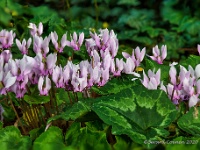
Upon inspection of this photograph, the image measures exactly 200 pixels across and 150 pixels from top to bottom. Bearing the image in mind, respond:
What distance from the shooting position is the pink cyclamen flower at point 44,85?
1939 millimetres

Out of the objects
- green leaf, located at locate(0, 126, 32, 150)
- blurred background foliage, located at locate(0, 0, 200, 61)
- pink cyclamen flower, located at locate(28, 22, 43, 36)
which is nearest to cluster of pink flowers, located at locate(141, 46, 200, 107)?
green leaf, located at locate(0, 126, 32, 150)

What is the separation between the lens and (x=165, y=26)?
5.76 m

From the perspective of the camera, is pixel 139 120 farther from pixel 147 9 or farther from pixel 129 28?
pixel 147 9

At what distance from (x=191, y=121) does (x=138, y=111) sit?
0.19 m

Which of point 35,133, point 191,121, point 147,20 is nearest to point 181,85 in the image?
point 191,121

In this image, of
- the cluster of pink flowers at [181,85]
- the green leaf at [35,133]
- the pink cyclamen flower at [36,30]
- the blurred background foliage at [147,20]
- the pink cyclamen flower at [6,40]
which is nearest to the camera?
the cluster of pink flowers at [181,85]

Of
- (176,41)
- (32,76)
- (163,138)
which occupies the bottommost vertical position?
(176,41)

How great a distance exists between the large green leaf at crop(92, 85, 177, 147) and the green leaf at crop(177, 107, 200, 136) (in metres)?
0.04

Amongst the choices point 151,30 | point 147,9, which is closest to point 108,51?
point 151,30

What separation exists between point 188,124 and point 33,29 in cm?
104

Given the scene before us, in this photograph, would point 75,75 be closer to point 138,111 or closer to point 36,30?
point 138,111

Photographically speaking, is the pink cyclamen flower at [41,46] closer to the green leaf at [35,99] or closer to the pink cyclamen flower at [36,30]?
the green leaf at [35,99]

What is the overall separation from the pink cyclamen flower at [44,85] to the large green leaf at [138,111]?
25 cm

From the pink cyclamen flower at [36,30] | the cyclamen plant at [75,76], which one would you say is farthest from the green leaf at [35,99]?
the pink cyclamen flower at [36,30]
